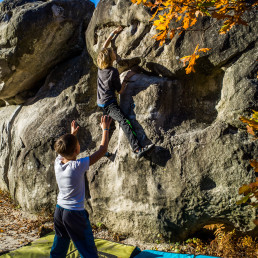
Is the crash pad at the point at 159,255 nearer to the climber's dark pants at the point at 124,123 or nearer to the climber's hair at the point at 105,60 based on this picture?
the climber's dark pants at the point at 124,123

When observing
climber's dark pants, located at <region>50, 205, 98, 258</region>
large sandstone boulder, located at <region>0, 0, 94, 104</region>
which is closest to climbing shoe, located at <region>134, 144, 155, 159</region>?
climber's dark pants, located at <region>50, 205, 98, 258</region>

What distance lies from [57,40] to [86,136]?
284 centimetres

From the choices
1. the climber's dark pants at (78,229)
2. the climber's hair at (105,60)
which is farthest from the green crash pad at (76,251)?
the climber's hair at (105,60)

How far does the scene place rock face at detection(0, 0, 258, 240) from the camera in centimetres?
479

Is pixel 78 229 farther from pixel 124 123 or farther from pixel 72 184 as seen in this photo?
pixel 124 123

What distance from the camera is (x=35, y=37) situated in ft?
23.7

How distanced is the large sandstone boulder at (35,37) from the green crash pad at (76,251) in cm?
460

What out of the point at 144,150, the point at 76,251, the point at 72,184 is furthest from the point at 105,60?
the point at 76,251

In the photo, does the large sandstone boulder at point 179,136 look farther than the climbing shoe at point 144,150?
No

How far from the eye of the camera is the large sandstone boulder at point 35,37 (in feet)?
23.4

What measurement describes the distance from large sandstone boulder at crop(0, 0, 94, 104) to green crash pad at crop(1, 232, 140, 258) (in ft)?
15.1

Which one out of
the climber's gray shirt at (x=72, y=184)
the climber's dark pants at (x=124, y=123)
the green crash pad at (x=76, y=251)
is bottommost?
the green crash pad at (x=76, y=251)

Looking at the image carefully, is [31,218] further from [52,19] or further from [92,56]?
[52,19]

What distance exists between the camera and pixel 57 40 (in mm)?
7520
